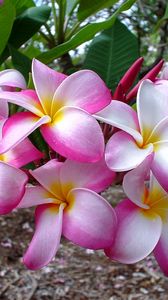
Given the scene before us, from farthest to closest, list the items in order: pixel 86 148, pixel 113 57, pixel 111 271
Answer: pixel 111 271, pixel 113 57, pixel 86 148

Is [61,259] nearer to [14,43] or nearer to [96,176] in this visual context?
[14,43]

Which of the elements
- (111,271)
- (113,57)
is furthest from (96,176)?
(111,271)

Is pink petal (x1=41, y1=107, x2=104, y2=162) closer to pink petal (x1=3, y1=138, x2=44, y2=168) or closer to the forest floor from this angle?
pink petal (x1=3, y1=138, x2=44, y2=168)

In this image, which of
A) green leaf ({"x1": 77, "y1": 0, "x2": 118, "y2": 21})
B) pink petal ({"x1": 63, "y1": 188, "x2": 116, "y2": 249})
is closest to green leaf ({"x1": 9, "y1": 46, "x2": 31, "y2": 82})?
green leaf ({"x1": 77, "y1": 0, "x2": 118, "y2": 21})

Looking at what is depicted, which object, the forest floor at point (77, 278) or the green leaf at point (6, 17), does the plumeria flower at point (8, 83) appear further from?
the forest floor at point (77, 278)

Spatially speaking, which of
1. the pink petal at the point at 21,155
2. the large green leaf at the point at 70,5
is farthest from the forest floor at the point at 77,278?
the pink petal at the point at 21,155

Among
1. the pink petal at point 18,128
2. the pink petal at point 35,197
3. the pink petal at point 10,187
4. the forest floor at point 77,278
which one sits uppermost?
the pink petal at point 18,128
